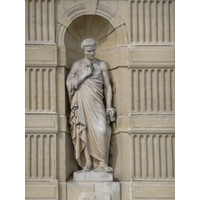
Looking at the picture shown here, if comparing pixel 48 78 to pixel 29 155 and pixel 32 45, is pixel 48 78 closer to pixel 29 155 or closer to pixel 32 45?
pixel 32 45

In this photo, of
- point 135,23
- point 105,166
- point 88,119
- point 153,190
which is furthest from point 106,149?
point 135,23

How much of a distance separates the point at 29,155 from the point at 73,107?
976 millimetres

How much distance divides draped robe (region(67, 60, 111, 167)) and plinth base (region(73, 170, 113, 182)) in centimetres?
21

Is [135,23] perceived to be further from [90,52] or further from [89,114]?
[89,114]

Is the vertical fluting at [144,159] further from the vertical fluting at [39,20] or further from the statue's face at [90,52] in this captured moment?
the vertical fluting at [39,20]

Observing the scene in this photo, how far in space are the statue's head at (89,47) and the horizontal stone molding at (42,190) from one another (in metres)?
1.99

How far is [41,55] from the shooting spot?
7.92 metres

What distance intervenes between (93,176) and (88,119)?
2.82 feet

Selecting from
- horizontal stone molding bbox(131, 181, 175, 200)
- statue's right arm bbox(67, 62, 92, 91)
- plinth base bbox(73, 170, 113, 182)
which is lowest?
horizontal stone molding bbox(131, 181, 175, 200)

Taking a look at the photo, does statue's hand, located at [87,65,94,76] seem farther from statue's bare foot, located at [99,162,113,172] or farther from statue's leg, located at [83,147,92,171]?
statue's bare foot, located at [99,162,113,172]

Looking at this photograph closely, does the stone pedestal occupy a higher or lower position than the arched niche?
lower

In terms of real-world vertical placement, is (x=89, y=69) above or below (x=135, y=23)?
below

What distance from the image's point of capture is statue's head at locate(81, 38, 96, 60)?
8047 millimetres

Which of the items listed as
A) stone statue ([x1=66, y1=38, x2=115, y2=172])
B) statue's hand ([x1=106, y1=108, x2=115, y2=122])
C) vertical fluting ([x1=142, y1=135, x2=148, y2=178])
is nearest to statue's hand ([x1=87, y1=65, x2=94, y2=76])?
stone statue ([x1=66, y1=38, x2=115, y2=172])
